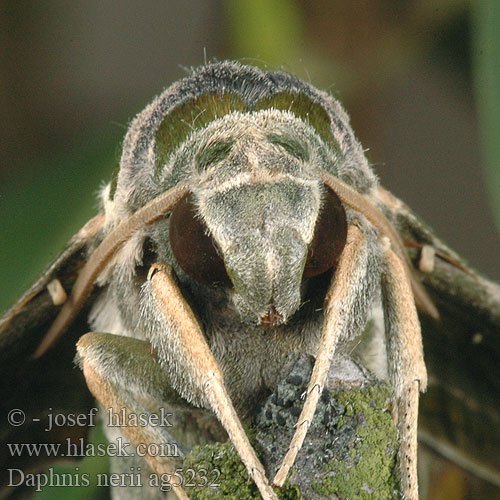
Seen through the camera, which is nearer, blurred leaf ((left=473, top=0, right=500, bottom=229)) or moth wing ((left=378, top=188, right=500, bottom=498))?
moth wing ((left=378, top=188, right=500, bottom=498))

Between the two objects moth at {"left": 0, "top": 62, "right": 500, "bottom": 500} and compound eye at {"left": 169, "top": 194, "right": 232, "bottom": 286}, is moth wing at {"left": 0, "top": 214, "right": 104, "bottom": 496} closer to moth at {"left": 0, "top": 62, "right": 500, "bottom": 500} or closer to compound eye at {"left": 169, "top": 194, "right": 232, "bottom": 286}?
moth at {"left": 0, "top": 62, "right": 500, "bottom": 500}

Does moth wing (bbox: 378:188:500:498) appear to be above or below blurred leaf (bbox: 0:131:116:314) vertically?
below

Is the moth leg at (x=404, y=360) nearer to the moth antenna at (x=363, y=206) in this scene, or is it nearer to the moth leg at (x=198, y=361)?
the moth antenna at (x=363, y=206)

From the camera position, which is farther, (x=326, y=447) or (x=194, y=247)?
(x=194, y=247)

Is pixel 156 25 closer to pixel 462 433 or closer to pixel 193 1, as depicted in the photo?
pixel 193 1

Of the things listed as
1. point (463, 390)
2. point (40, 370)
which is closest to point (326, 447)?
point (40, 370)

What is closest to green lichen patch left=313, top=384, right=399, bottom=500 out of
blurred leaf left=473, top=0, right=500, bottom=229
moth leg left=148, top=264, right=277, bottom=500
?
moth leg left=148, top=264, right=277, bottom=500

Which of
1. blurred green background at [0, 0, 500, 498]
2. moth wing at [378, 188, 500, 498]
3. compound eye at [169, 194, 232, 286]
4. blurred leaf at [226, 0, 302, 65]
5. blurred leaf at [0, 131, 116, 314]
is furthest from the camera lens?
blurred leaf at [226, 0, 302, 65]

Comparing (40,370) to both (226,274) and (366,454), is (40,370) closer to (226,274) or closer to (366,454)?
(226,274)
